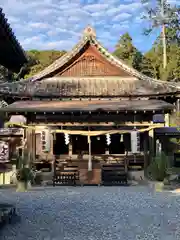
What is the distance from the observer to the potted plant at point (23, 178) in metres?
13.9

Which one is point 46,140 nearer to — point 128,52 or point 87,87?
point 87,87

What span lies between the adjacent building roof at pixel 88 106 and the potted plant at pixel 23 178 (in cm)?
397

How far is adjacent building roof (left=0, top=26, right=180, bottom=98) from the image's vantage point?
1972 centimetres

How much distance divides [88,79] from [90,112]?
Result: 171 inches

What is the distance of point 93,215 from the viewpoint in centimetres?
912

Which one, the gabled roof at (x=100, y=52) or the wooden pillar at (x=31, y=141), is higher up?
the gabled roof at (x=100, y=52)

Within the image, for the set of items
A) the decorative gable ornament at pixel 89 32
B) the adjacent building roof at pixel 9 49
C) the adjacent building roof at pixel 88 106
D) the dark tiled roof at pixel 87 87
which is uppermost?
the decorative gable ornament at pixel 89 32

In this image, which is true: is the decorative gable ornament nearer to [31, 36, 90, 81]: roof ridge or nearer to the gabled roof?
the gabled roof

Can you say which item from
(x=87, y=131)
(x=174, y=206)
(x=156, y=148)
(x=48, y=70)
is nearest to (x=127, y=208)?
(x=174, y=206)

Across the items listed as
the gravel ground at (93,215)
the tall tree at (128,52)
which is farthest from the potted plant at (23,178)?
the tall tree at (128,52)

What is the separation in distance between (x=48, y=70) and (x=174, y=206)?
1265 cm

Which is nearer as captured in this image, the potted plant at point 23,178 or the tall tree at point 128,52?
the potted plant at point 23,178

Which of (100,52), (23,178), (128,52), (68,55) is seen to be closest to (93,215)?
(23,178)

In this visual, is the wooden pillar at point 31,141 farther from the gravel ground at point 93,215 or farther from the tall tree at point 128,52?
the tall tree at point 128,52
